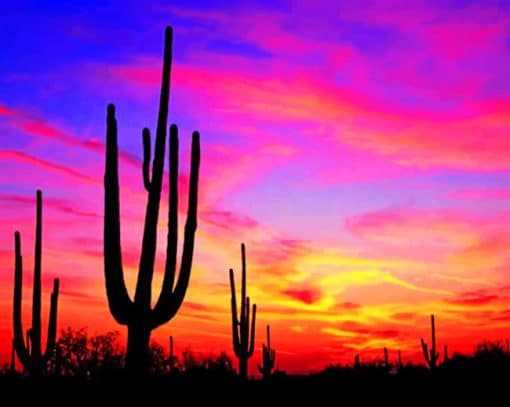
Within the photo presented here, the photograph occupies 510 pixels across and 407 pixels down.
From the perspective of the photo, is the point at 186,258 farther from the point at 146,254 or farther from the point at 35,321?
the point at 35,321

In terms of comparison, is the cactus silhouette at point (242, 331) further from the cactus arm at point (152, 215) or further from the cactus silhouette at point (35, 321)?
the cactus arm at point (152, 215)

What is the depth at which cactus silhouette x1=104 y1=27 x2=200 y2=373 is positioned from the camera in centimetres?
1199

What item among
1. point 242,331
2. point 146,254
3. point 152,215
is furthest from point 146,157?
point 242,331

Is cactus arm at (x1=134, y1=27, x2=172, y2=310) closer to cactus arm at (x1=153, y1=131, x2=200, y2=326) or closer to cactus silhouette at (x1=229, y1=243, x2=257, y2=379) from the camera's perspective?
cactus arm at (x1=153, y1=131, x2=200, y2=326)

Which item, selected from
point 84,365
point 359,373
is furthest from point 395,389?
point 84,365

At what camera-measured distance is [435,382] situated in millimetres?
20844

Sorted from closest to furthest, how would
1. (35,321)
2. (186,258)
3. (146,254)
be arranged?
1. (146,254)
2. (186,258)
3. (35,321)

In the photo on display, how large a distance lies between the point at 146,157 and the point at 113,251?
1.64m

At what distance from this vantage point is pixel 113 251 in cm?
1195

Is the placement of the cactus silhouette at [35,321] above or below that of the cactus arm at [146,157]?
below

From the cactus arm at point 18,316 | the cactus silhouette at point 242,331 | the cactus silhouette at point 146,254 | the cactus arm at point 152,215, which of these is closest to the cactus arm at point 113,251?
the cactus silhouette at point 146,254

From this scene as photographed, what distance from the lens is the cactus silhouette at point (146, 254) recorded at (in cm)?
1199

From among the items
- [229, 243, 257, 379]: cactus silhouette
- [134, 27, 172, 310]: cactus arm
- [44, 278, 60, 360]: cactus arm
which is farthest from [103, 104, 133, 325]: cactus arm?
[229, 243, 257, 379]: cactus silhouette

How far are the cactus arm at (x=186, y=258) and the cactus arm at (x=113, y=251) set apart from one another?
52 centimetres
